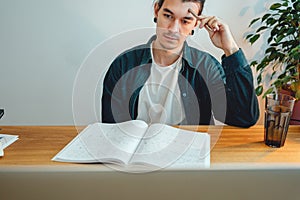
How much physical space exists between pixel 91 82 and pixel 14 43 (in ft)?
3.32

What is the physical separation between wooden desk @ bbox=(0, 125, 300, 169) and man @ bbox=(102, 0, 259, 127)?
0.41ft

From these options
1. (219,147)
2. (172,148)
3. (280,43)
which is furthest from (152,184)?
(280,43)

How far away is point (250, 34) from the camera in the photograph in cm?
191

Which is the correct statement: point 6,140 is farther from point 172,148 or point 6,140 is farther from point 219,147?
point 219,147

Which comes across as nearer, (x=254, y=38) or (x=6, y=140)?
(x=6, y=140)

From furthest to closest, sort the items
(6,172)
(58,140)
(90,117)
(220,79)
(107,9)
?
(107,9), (220,79), (90,117), (58,140), (6,172)

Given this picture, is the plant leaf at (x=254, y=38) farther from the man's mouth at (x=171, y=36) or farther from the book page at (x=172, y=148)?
the book page at (x=172, y=148)

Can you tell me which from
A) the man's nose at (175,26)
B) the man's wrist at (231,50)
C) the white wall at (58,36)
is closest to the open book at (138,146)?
the man's wrist at (231,50)

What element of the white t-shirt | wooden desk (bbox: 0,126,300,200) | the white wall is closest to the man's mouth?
the white t-shirt

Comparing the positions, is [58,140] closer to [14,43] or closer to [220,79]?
[220,79]

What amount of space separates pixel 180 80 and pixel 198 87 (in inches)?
3.6

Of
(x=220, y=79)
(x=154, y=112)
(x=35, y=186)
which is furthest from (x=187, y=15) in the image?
(x=35, y=186)

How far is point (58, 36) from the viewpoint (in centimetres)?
188

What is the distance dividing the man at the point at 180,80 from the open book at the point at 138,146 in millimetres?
202
